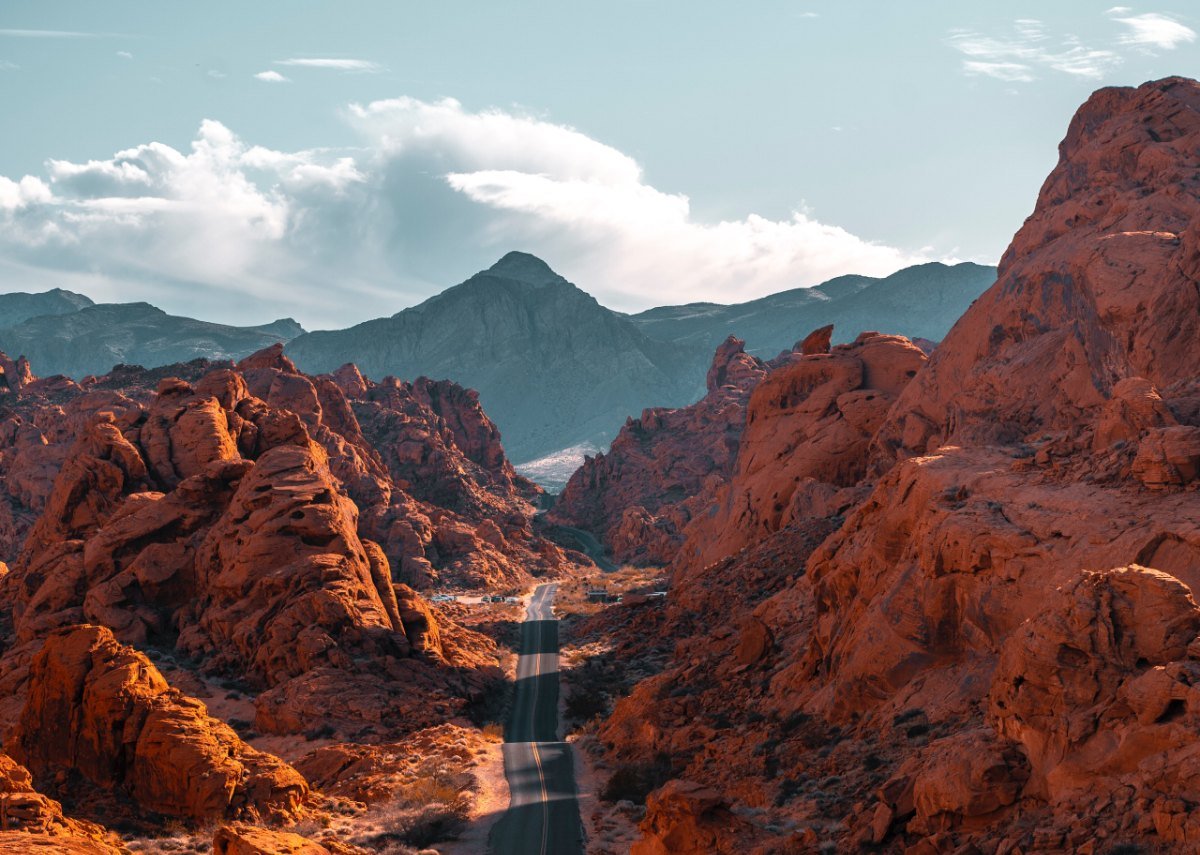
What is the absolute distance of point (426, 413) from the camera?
523ft

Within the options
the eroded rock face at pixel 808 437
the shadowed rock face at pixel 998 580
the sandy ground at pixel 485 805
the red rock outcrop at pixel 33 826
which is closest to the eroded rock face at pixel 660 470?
the eroded rock face at pixel 808 437

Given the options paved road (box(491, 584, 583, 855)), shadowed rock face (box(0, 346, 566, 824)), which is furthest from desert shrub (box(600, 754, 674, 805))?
shadowed rock face (box(0, 346, 566, 824))

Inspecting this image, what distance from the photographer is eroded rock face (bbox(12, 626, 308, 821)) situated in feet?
98.2

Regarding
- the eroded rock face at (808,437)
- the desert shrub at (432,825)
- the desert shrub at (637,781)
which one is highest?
the eroded rock face at (808,437)

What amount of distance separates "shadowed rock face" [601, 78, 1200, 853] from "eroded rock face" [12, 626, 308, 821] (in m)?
12.3

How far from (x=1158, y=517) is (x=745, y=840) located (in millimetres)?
11838

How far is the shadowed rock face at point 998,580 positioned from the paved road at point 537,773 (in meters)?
3.25

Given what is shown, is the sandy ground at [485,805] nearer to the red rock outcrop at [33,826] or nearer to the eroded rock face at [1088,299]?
the red rock outcrop at [33,826]

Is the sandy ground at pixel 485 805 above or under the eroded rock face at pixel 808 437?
under

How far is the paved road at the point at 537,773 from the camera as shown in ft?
108

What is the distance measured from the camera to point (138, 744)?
3055 cm

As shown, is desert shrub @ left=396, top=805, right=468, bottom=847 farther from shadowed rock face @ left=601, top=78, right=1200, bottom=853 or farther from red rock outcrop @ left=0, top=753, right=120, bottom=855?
red rock outcrop @ left=0, top=753, right=120, bottom=855

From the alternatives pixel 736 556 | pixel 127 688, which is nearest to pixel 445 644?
pixel 736 556

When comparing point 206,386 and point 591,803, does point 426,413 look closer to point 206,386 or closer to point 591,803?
point 206,386
